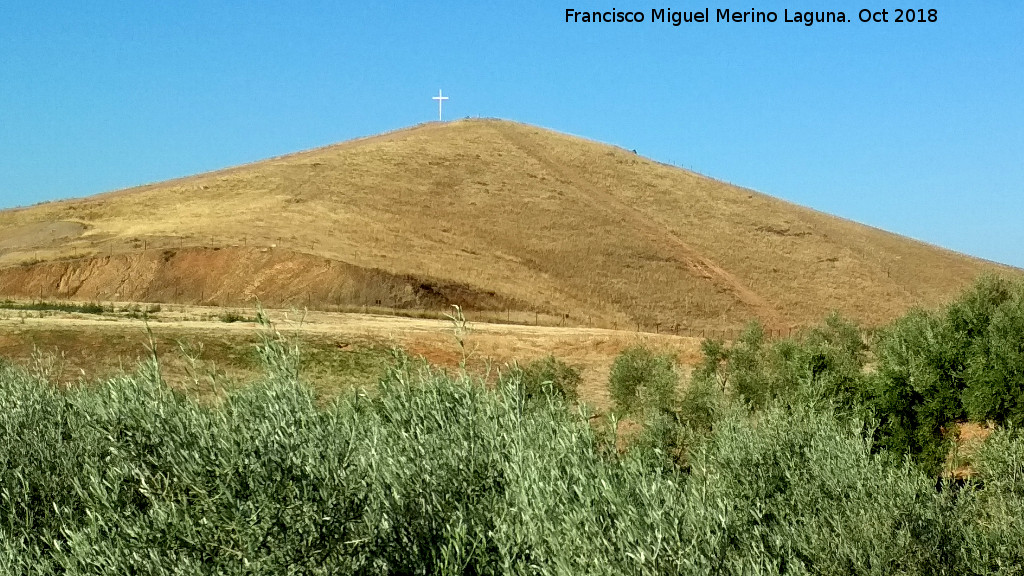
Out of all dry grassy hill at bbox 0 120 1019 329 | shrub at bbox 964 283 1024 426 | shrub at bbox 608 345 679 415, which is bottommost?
shrub at bbox 608 345 679 415

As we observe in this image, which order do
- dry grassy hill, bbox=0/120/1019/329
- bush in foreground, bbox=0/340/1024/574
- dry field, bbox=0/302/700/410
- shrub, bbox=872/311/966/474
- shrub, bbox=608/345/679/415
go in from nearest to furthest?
1. bush in foreground, bbox=0/340/1024/574
2. shrub, bbox=872/311/966/474
3. shrub, bbox=608/345/679/415
4. dry field, bbox=0/302/700/410
5. dry grassy hill, bbox=0/120/1019/329

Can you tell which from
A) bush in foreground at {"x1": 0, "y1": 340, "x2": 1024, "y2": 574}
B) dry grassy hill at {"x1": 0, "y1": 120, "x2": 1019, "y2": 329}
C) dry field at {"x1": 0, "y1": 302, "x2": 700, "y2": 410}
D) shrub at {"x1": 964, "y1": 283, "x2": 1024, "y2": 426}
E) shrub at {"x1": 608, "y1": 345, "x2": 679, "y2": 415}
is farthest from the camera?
dry grassy hill at {"x1": 0, "y1": 120, "x2": 1019, "y2": 329}

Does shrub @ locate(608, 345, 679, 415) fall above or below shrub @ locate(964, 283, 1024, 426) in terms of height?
below

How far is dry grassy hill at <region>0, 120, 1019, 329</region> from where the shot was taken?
216ft

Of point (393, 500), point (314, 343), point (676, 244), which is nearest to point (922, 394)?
point (393, 500)

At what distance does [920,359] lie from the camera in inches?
896

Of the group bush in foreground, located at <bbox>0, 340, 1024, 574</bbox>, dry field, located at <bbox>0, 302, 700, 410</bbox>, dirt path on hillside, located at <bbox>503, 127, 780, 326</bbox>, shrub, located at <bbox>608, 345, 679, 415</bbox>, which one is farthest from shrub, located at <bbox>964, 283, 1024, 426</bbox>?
dirt path on hillside, located at <bbox>503, 127, 780, 326</bbox>

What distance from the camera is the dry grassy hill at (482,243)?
2596 inches

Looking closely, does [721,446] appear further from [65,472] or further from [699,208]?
[699,208]

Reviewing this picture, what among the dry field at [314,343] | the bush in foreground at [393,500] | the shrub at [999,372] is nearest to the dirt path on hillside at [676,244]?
the dry field at [314,343]

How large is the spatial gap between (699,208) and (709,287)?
21.0 meters

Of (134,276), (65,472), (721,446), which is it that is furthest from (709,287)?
(65,472)

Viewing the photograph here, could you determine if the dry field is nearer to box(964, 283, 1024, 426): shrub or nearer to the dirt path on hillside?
box(964, 283, 1024, 426): shrub

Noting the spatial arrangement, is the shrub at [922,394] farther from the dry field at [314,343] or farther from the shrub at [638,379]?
the dry field at [314,343]
